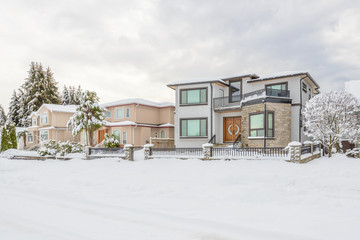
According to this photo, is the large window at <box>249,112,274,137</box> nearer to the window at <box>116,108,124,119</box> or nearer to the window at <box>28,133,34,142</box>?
the window at <box>116,108,124,119</box>

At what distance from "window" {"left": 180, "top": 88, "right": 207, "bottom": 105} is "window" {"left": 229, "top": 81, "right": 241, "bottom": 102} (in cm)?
253

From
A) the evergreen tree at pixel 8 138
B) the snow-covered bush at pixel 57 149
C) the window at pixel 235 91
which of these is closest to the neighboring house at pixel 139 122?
the snow-covered bush at pixel 57 149

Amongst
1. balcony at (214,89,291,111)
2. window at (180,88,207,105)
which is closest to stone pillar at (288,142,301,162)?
balcony at (214,89,291,111)

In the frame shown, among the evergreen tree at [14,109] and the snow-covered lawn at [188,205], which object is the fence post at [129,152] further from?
the evergreen tree at [14,109]

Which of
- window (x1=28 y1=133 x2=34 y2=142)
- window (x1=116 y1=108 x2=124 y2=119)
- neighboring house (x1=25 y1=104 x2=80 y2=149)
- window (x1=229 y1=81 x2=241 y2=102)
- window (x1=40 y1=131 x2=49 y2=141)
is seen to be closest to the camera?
window (x1=229 y1=81 x2=241 y2=102)

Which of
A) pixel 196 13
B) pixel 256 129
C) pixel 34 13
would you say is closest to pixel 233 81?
pixel 256 129

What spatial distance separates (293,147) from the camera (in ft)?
47.7

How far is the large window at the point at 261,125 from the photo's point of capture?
19609 millimetres

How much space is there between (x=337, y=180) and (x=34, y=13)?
1888cm

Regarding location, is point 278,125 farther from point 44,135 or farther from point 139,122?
point 44,135

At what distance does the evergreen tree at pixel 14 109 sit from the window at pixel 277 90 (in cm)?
5224

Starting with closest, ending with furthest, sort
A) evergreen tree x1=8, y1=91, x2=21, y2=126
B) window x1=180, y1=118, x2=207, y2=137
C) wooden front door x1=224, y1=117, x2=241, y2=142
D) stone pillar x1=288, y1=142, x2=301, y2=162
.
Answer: stone pillar x1=288, y1=142, x2=301, y2=162 < wooden front door x1=224, y1=117, x2=241, y2=142 < window x1=180, y1=118, x2=207, y2=137 < evergreen tree x1=8, y1=91, x2=21, y2=126

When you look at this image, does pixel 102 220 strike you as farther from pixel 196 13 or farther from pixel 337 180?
pixel 196 13

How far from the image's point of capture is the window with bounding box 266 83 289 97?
20.0 metres
